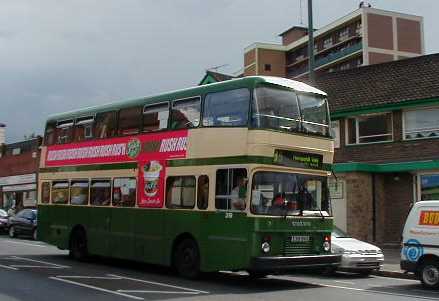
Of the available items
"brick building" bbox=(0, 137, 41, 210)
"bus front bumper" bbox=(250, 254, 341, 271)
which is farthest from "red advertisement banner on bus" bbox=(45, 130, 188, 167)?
"brick building" bbox=(0, 137, 41, 210)

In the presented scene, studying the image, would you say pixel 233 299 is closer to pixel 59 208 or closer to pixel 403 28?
pixel 59 208

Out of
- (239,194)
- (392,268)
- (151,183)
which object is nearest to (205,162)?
(239,194)

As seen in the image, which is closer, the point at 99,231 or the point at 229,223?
the point at 229,223

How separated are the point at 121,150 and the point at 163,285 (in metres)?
4.64

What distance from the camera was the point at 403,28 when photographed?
7938 centimetres

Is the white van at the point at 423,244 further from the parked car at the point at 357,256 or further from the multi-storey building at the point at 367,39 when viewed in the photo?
the multi-storey building at the point at 367,39

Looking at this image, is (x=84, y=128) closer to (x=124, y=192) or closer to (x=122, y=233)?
(x=124, y=192)

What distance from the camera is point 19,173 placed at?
50.1 metres

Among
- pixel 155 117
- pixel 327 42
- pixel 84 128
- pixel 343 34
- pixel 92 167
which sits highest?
pixel 327 42

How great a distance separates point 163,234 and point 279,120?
4026 mm

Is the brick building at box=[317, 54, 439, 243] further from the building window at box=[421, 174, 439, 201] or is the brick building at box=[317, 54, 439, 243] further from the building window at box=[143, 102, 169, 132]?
the building window at box=[143, 102, 169, 132]

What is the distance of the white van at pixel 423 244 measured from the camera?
13.6m

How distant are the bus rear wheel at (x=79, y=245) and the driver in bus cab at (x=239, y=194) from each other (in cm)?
656

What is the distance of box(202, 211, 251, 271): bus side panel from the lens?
41.6 ft
